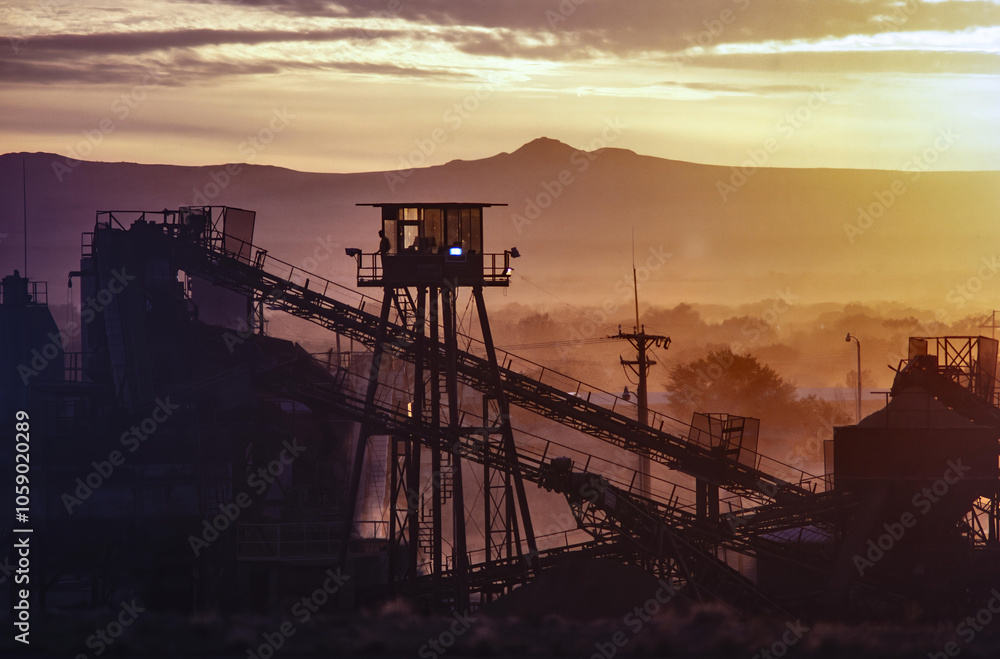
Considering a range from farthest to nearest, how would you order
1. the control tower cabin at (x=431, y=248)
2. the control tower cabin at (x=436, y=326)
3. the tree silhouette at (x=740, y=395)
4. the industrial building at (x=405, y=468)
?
the tree silhouette at (x=740, y=395) < the control tower cabin at (x=431, y=248) < the control tower cabin at (x=436, y=326) < the industrial building at (x=405, y=468)

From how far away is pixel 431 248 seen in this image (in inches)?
1576

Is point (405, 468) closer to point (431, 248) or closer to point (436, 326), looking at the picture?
point (436, 326)

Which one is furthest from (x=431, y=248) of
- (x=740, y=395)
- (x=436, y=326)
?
(x=740, y=395)

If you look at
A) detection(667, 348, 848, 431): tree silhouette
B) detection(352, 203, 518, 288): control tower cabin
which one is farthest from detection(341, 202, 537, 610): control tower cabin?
detection(667, 348, 848, 431): tree silhouette

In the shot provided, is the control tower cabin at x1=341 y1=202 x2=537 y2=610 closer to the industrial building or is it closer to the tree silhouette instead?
the industrial building

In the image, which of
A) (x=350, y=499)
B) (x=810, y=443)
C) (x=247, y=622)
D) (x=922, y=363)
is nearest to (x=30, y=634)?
(x=247, y=622)

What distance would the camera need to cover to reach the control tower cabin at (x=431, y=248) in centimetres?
3969

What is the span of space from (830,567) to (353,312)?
16332mm

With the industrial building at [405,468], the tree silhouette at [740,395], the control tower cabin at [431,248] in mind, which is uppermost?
the control tower cabin at [431,248]

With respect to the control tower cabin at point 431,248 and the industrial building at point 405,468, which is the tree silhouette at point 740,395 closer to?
the industrial building at point 405,468

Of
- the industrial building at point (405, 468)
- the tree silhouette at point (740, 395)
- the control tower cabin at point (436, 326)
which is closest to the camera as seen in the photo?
the industrial building at point (405, 468)

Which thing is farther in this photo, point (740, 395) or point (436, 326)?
point (740, 395)

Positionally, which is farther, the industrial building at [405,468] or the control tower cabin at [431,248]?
the control tower cabin at [431,248]

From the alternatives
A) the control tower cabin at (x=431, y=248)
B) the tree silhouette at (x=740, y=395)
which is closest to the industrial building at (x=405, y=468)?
the control tower cabin at (x=431, y=248)
